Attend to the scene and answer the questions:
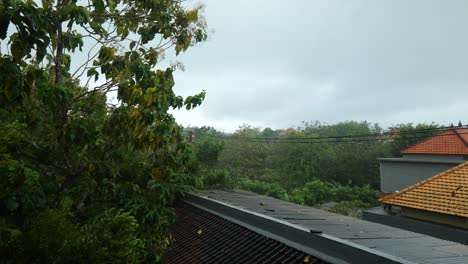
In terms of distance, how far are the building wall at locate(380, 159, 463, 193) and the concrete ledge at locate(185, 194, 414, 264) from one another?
19.0m

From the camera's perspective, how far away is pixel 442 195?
12258 millimetres

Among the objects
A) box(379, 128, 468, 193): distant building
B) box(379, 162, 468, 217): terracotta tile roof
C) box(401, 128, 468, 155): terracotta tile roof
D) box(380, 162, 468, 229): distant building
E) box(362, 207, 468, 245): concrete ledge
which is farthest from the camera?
box(401, 128, 468, 155): terracotta tile roof

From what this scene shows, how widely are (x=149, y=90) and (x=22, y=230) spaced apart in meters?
2.59

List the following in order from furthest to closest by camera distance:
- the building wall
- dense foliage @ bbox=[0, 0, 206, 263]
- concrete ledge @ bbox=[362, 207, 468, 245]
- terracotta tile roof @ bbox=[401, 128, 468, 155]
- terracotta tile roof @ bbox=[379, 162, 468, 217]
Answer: terracotta tile roof @ bbox=[401, 128, 468, 155] → the building wall → terracotta tile roof @ bbox=[379, 162, 468, 217] → concrete ledge @ bbox=[362, 207, 468, 245] → dense foliage @ bbox=[0, 0, 206, 263]

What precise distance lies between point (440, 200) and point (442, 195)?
30 cm

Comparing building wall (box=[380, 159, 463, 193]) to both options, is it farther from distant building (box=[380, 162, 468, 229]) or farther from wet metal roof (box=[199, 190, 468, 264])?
wet metal roof (box=[199, 190, 468, 264])

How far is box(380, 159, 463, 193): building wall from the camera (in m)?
22.4

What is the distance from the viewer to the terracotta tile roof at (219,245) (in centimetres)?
556

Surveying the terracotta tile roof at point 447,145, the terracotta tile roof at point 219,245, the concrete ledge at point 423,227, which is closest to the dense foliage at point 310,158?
the terracotta tile roof at point 447,145

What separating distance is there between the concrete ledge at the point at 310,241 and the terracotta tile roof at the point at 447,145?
20967 mm

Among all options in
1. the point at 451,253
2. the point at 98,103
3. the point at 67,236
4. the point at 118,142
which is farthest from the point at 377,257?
the point at 98,103

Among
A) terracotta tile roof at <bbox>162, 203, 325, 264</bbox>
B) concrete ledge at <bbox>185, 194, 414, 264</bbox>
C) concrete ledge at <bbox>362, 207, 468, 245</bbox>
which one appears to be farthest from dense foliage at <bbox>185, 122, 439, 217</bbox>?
concrete ledge at <bbox>185, 194, 414, 264</bbox>

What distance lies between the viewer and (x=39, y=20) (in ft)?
13.7

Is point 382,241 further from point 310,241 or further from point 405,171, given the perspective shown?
point 405,171
